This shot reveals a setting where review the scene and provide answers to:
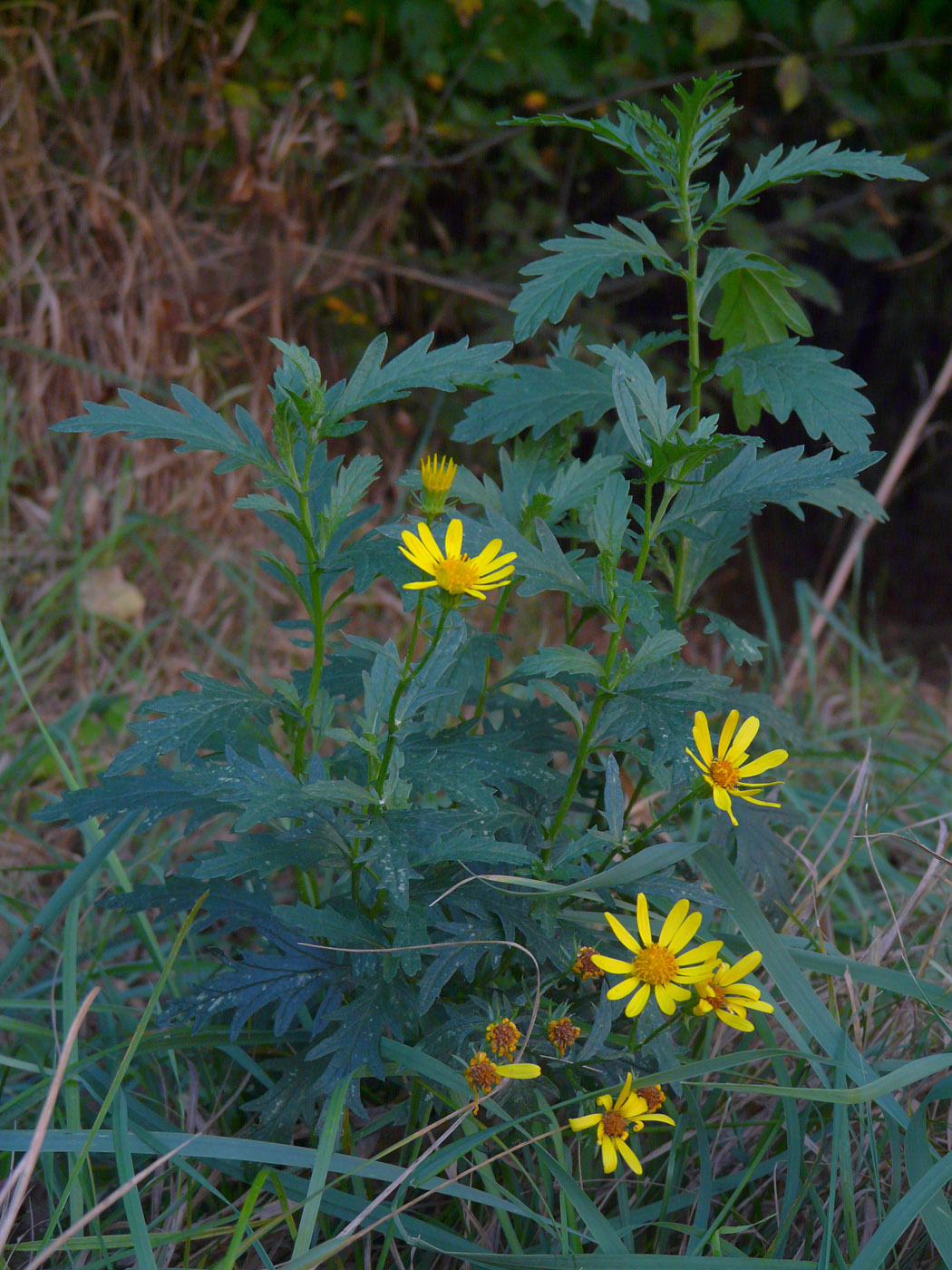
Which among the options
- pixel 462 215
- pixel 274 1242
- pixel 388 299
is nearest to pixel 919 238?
pixel 462 215

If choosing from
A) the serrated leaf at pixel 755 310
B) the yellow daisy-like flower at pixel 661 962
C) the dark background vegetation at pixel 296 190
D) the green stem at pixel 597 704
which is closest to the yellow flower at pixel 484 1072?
the yellow daisy-like flower at pixel 661 962

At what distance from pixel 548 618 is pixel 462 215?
1.17 metres

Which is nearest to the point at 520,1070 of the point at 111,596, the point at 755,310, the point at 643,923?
the point at 643,923

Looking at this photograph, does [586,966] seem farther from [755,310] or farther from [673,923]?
[755,310]

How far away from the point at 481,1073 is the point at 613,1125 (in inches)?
4.6

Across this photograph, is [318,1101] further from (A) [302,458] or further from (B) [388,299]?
(B) [388,299]

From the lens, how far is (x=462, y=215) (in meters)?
2.97

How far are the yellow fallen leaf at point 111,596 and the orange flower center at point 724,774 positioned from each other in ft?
5.59

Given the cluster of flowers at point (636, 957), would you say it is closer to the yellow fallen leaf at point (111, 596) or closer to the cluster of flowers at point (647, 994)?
the cluster of flowers at point (647, 994)

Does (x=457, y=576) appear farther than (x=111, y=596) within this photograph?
No

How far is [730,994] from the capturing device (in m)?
0.88

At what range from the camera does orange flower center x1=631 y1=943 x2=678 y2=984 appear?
2.82 feet

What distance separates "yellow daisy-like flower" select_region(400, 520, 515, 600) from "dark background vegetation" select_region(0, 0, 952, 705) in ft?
5.20

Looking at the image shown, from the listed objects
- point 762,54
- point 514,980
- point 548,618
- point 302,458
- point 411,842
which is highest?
point 762,54
